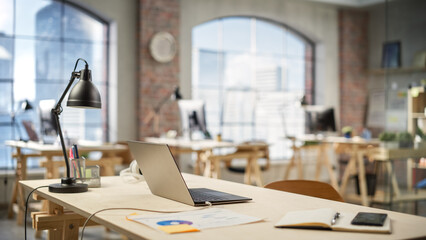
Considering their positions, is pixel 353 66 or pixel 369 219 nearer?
pixel 369 219

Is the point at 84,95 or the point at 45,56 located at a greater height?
the point at 45,56

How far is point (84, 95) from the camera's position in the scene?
2.17 metres

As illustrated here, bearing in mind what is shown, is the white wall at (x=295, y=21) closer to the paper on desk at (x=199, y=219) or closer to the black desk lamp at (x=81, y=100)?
the black desk lamp at (x=81, y=100)

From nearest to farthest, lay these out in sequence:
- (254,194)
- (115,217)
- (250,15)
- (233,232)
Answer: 1. (233,232)
2. (115,217)
3. (254,194)
4. (250,15)

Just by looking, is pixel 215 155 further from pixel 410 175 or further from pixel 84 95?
pixel 84 95

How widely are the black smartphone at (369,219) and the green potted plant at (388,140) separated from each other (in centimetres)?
326

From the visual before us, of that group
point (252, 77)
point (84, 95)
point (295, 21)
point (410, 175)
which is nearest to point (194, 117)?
point (410, 175)

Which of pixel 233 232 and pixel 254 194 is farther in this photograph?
pixel 254 194

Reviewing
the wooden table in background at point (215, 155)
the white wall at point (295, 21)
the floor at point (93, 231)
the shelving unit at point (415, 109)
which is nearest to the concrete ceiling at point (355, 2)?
the white wall at point (295, 21)

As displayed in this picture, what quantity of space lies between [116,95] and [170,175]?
5254mm

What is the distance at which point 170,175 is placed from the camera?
1.87 meters

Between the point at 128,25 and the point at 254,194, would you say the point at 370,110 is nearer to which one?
the point at 128,25

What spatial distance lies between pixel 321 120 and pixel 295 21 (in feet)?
6.56

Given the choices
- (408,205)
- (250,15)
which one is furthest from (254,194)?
(250,15)
